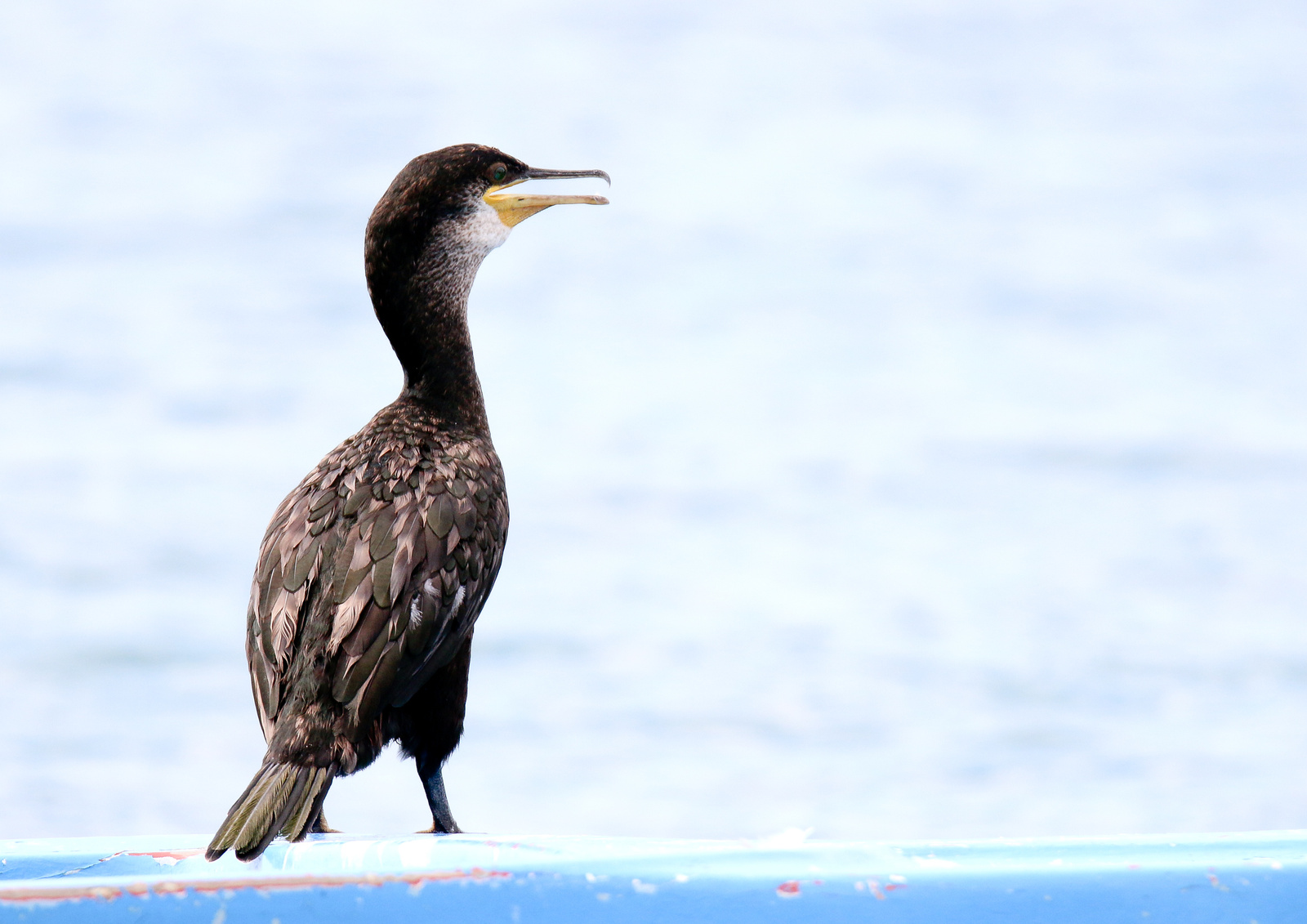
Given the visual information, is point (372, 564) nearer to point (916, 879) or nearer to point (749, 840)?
point (749, 840)

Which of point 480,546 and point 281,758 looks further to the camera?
point 480,546

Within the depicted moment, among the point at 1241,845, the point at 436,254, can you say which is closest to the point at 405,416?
the point at 436,254

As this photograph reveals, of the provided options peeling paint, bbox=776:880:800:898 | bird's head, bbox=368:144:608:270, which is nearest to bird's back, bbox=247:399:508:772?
bird's head, bbox=368:144:608:270

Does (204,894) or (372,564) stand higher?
(372,564)

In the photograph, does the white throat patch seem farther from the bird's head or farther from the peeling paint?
the peeling paint

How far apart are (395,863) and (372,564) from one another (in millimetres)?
498

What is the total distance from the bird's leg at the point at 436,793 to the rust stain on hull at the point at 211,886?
385 mm

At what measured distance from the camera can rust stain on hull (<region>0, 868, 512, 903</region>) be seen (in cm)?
269

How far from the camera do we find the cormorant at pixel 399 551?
283cm

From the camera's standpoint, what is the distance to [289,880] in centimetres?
277

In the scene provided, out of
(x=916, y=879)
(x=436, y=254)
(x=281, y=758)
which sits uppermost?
(x=436, y=254)

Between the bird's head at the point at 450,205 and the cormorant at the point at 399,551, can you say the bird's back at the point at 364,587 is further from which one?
the bird's head at the point at 450,205

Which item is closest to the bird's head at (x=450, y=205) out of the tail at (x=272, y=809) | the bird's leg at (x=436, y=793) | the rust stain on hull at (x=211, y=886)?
the bird's leg at (x=436, y=793)

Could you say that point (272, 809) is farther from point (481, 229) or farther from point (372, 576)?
point (481, 229)
